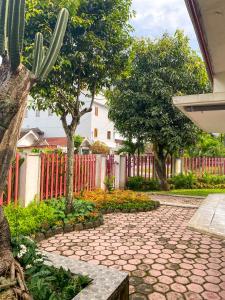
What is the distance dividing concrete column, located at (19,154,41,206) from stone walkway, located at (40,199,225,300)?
1.69 metres

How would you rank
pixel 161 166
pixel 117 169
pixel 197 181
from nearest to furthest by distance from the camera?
pixel 117 169
pixel 161 166
pixel 197 181

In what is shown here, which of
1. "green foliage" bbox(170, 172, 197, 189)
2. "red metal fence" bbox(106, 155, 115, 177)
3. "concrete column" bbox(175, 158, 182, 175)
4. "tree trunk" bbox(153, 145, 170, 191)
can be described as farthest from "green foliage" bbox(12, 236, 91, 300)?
"concrete column" bbox(175, 158, 182, 175)

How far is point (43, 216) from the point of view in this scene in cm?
585

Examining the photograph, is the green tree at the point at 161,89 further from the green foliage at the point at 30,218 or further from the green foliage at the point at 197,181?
the green foliage at the point at 30,218

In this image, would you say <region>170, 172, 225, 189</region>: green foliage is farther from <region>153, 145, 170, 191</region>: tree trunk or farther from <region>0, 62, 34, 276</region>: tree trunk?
<region>0, 62, 34, 276</region>: tree trunk

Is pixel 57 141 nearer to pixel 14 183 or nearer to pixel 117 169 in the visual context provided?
pixel 117 169

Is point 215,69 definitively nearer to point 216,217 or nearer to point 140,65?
point 216,217

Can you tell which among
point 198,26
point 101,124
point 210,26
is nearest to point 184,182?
point 210,26

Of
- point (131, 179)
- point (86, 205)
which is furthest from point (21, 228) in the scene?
point (131, 179)

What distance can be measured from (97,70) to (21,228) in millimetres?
4191

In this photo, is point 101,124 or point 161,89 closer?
point 161,89

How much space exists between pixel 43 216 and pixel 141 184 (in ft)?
25.5

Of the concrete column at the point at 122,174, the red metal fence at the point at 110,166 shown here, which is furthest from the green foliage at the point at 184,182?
the red metal fence at the point at 110,166

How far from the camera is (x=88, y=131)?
27.9m
